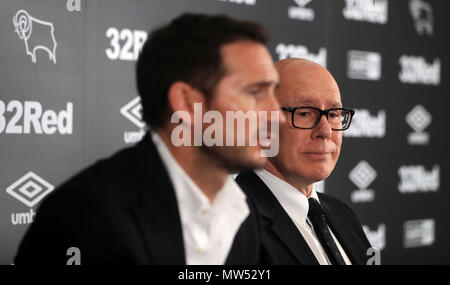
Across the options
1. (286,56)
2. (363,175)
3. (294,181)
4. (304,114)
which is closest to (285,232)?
(294,181)

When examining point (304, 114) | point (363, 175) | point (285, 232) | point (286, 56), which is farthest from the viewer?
point (363, 175)

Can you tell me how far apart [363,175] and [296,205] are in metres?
1.99

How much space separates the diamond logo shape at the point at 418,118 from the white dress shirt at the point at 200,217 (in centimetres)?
267

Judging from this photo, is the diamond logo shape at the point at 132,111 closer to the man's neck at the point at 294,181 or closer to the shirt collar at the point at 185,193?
the man's neck at the point at 294,181

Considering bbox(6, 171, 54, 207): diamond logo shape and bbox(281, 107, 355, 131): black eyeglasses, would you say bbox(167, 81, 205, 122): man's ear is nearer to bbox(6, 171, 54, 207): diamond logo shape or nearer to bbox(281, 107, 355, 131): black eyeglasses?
bbox(281, 107, 355, 131): black eyeglasses

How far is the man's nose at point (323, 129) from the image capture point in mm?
1292

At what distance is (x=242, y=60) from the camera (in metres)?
0.90

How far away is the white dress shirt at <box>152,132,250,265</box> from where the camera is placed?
35.7 inches

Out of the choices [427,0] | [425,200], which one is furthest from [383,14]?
[425,200]

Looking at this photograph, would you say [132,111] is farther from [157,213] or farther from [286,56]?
[157,213]

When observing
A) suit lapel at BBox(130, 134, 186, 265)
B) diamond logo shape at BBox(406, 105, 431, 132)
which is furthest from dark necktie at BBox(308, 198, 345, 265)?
diamond logo shape at BBox(406, 105, 431, 132)

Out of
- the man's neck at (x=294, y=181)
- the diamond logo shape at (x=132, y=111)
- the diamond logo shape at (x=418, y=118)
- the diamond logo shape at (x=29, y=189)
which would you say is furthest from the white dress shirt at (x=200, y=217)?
the diamond logo shape at (x=418, y=118)

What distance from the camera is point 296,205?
4.23 ft

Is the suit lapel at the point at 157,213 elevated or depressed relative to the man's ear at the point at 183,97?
depressed
